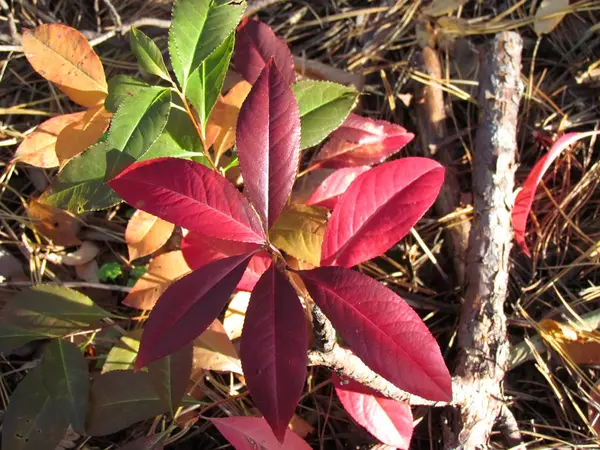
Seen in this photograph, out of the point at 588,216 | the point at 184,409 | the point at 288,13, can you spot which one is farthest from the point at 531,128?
the point at 184,409

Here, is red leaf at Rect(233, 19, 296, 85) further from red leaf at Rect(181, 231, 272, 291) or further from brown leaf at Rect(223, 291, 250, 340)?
brown leaf at Rect(223, 291, 250, 340)

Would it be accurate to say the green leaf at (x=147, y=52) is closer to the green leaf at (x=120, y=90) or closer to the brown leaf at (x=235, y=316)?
the green leaf at (x=120, y=90)

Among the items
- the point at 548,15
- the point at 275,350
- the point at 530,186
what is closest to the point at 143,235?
the point at 275,350

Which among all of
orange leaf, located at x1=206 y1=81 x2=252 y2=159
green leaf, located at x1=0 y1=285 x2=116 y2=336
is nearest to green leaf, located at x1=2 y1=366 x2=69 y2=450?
green leaf, located at x1=0 y1=285 x2=116 y2=336

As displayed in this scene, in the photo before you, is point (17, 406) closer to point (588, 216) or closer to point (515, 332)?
point (515, 332)

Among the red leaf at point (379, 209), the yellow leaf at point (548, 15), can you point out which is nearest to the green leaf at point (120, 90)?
the red leaf at point (379, 209)

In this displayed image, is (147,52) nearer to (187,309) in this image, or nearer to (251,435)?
(187,309)
